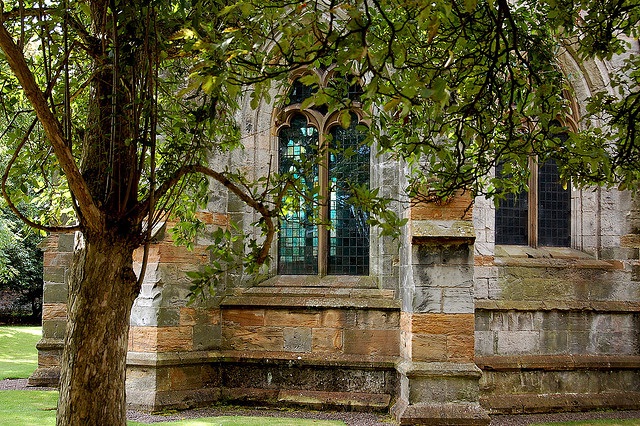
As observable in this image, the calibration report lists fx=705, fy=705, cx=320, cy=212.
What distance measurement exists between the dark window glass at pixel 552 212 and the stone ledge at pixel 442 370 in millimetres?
3276

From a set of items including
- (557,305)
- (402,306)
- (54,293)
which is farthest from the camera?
(54,293)

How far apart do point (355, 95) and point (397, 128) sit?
4871 mm

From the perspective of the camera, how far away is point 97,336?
439cm

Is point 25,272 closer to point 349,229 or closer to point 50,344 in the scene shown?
point 50,344

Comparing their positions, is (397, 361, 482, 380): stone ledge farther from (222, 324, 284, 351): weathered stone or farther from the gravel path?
(222, 324, 284, 351): weathered stone

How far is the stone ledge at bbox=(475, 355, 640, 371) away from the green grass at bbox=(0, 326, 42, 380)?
834cm

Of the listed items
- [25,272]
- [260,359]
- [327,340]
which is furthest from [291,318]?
[25,272]

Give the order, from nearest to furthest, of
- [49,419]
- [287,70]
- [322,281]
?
[287,70] → [49,419] → [322,281]

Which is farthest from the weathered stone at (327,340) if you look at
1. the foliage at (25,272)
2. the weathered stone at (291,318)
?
the foliage at (25,272)

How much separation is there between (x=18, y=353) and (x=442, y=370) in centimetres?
1372

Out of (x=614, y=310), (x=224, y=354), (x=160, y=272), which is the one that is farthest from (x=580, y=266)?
(x=160, y=272)

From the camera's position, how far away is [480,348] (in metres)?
9.73

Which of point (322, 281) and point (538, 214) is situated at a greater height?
point (538, 214)

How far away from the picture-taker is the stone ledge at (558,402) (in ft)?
31.2
